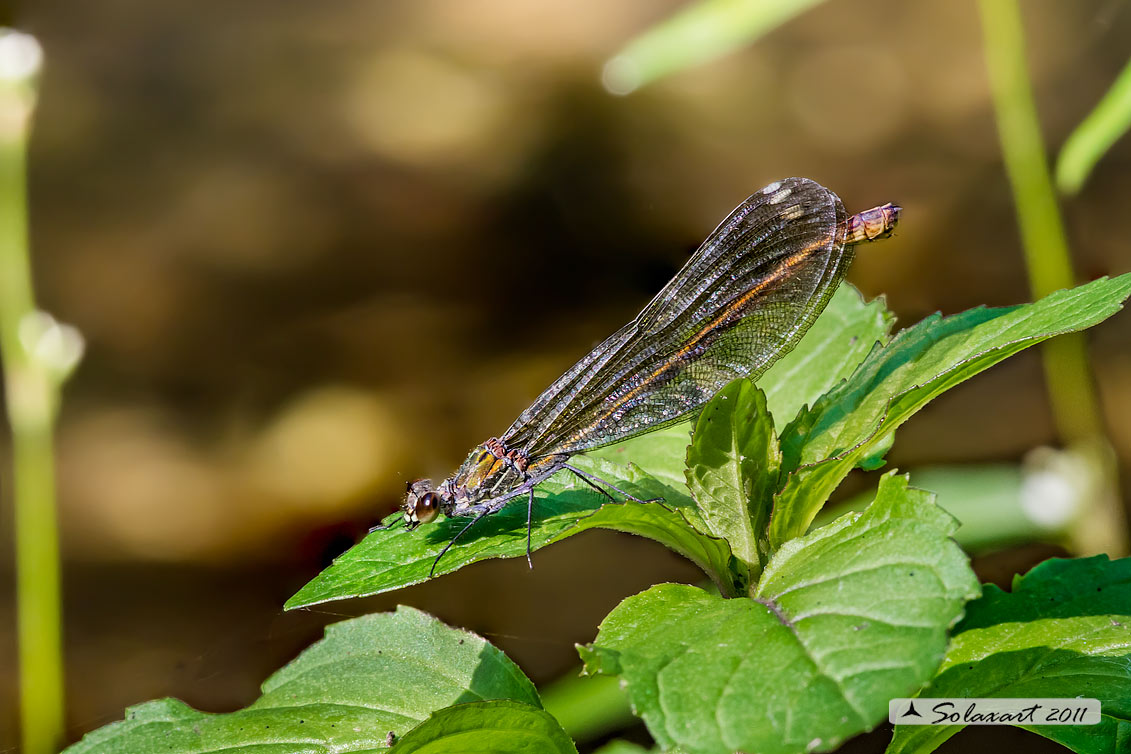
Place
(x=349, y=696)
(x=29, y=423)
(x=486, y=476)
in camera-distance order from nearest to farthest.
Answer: (x=349, y=696)
(x=486, y=476)
(x=29, y=423)

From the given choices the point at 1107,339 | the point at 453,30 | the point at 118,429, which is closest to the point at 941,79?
the point at 1107,339

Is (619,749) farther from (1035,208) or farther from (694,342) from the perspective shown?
(1035,208)

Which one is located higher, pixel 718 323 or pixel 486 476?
pixel 718 323

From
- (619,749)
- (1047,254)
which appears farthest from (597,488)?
(1047,254)

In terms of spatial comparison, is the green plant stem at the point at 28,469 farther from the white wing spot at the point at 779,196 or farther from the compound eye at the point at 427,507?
the white wing spot at the point at 779,196

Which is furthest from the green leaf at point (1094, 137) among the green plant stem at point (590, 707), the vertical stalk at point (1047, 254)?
the green plant stem at point (590, 707)

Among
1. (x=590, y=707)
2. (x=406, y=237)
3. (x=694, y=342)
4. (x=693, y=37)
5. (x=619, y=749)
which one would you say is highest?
(x=693, y=37)

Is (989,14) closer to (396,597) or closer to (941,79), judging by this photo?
(941,79)
